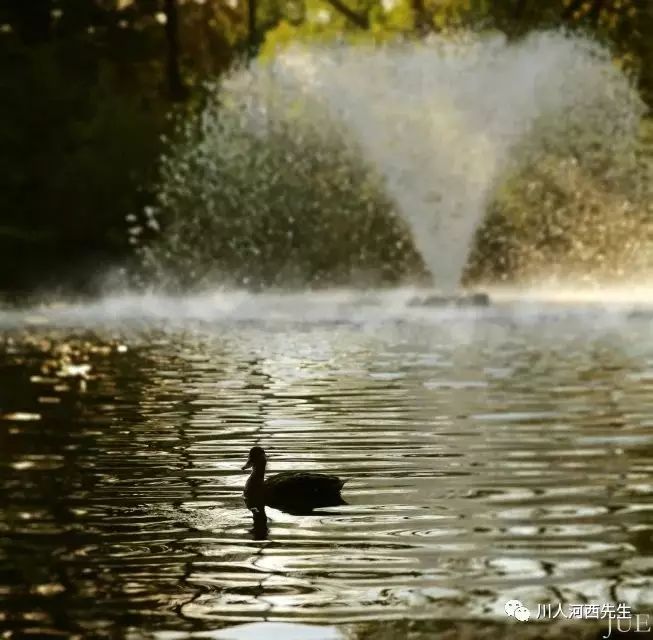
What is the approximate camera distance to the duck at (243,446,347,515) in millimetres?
13219

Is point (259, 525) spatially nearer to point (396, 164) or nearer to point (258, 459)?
point (258, 459)

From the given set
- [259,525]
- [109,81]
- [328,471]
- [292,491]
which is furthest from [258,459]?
[109,81]

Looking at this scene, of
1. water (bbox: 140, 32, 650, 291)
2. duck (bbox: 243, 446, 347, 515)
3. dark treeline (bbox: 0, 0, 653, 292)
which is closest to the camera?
duck (bbox: 243, 446, 347, 515)

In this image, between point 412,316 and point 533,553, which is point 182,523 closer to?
point 533,553

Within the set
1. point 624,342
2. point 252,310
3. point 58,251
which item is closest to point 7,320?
point 252,310

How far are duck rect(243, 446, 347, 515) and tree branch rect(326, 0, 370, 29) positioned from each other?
54.2 m

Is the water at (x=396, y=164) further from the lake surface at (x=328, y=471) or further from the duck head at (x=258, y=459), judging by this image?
the duck head at (x=258, y=459)

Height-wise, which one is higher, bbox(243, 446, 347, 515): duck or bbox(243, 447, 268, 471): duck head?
bbox(243, 447, 268, 471): duck head

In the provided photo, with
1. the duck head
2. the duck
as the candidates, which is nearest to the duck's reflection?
the duck

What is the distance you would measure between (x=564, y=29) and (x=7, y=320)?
77.1 feet

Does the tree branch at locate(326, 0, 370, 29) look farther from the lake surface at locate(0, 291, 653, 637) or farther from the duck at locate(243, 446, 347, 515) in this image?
the duck at locate(243, 446, 347, 515)

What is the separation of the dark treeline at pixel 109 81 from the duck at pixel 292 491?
4391cm

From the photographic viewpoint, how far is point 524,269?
59.3 metres

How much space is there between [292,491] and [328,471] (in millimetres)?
2004
